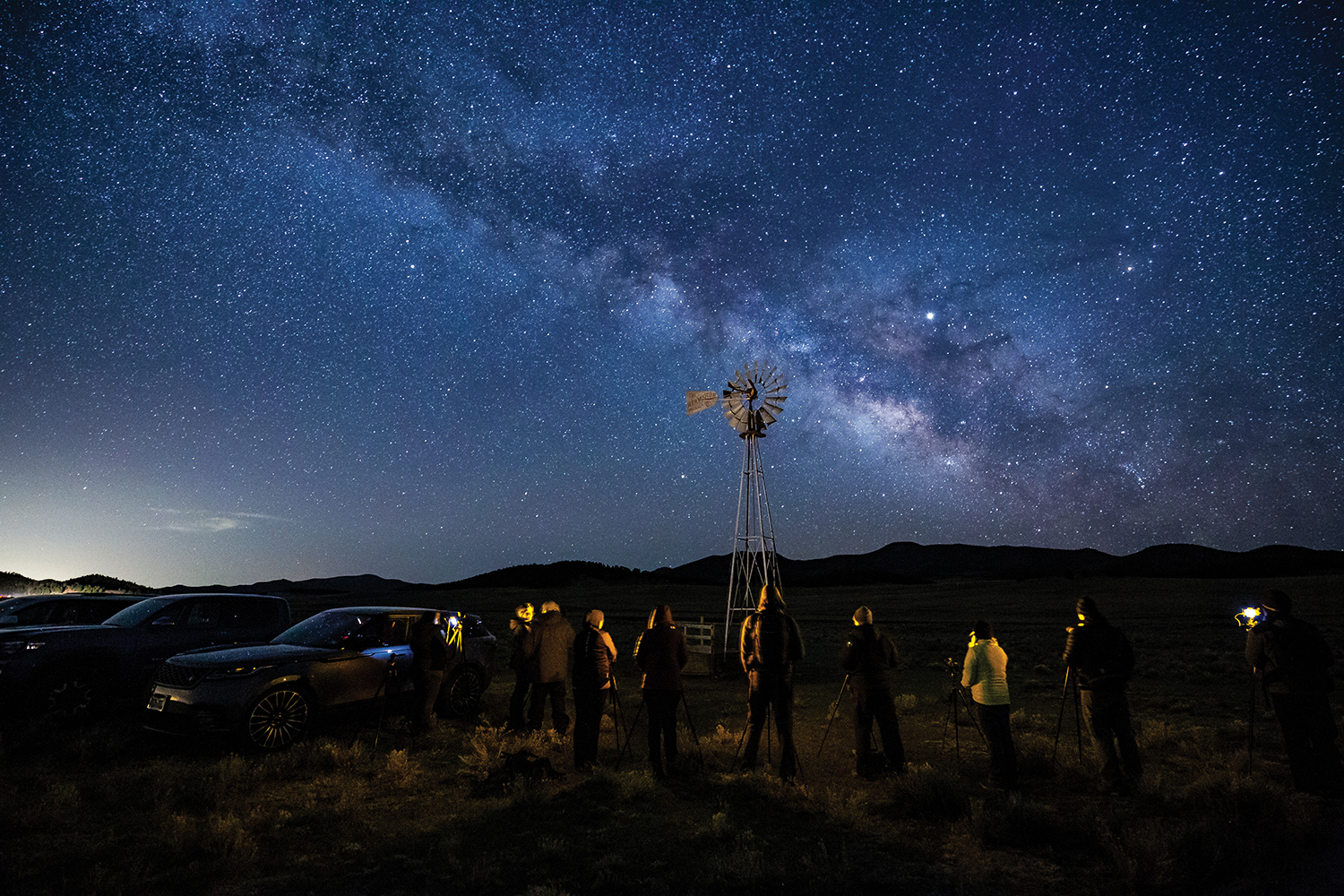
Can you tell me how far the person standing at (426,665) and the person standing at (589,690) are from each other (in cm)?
239

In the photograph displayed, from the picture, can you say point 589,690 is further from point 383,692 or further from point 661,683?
point 383,692

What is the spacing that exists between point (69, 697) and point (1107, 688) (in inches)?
533

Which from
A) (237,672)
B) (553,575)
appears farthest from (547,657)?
(553,575)

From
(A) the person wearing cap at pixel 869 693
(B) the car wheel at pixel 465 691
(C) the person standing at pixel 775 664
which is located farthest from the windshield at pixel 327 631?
(A) the person wearing cap at pixel 869 693

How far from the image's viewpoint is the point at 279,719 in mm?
8617

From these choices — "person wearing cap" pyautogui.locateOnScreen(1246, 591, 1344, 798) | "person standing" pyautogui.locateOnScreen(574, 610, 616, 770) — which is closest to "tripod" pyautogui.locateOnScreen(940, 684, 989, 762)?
"person wearing cap" pyautogui.locateOnScreen(1246, 591, 1344, 798)

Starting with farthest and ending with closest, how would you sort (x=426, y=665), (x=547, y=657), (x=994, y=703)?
(x=426, y=665) < (x=547, y=657) < (x=994, y=703)

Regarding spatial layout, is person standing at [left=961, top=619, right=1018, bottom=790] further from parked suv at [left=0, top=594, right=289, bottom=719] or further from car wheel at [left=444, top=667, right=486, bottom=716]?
parked suv at [left=0, top=594, right=289, bottom=719]

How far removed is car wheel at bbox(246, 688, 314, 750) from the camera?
27.5 feet

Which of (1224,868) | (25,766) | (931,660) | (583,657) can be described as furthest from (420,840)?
(931,660)

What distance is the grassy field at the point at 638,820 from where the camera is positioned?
5.12m

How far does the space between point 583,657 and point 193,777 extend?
4328mm

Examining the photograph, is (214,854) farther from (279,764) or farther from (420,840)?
(279,764)

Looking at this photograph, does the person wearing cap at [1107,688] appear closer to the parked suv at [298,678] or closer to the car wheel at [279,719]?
the parked suv at [298,678]
